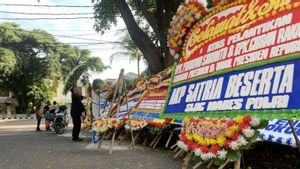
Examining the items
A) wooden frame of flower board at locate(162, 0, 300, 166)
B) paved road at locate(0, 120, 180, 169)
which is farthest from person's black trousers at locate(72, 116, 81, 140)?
wooden frame of flower board at locate(162, 0, 300, 166)

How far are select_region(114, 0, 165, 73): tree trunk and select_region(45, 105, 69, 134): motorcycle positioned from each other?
445 cm

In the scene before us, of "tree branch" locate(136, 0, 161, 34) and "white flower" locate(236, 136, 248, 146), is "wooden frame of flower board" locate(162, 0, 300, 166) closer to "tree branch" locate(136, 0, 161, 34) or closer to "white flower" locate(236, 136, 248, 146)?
"white flower" locate(236, 136, 248, 146)

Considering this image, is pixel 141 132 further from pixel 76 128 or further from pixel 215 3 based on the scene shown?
pixel 215 3

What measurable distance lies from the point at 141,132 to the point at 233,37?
22.3ft

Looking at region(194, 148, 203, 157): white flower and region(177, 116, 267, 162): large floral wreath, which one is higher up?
region(177, 116, 267, 162): large floral wreath

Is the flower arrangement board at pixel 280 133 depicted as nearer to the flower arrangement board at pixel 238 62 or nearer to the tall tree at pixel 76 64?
the flower arrangement board at pixel 238 62

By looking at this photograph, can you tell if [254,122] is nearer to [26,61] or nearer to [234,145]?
[234,145]

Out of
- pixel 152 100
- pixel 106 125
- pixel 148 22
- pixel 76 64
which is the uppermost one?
pixel 76 64

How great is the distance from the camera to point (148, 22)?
56.9ft

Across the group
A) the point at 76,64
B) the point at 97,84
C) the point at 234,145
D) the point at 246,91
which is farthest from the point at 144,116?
the point at 76,64

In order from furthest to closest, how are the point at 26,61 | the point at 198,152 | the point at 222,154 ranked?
the point at 26,61, the point at 198,152, the point at 222,154

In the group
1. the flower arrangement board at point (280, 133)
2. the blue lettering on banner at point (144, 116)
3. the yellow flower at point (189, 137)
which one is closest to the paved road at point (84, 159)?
the blue lettering on banner at point (144, 116)

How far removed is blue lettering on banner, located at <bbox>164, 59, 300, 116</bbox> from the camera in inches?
146

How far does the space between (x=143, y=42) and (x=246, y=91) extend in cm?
1220
